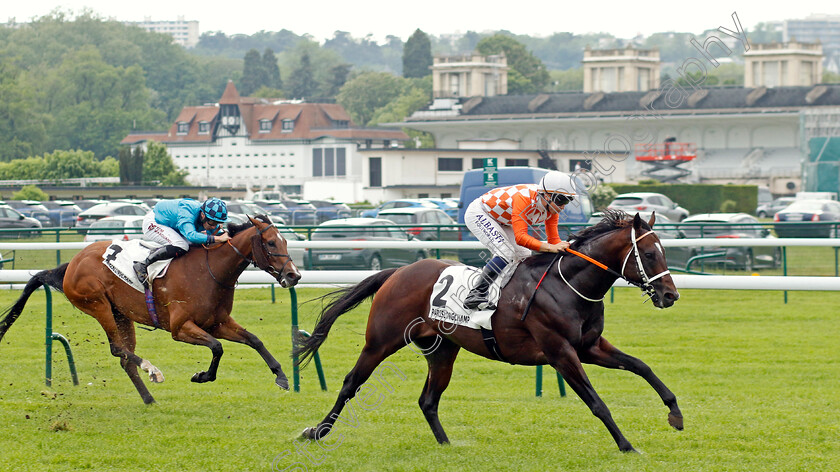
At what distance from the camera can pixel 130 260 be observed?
7.01 m

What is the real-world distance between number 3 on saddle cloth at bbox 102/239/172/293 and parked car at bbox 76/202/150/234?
20936mm

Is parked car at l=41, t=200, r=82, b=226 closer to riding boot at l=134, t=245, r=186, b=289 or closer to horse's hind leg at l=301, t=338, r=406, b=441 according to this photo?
riding boot at l=134, t=245, r=186, b=289

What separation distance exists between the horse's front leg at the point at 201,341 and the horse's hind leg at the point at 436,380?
1.38m

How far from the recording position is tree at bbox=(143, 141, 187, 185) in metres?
55.3

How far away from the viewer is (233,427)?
20.3 feet

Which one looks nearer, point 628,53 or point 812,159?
point 812,159

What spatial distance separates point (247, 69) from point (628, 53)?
60893 millimetres

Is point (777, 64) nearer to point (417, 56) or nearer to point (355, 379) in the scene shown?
point (417, 56)

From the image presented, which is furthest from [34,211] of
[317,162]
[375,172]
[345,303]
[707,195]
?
[317,162]

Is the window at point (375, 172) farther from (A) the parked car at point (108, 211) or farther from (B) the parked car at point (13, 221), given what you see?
(B) the parked car at point (13, 221)

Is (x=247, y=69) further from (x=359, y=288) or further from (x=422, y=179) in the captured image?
(x=359, y=288)

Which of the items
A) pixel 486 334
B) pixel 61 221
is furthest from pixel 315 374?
pixel 61 221

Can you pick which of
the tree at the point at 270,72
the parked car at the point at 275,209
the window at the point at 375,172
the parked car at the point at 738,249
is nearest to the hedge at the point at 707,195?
the parked car at the point at 275,209

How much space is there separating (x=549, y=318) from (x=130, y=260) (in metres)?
3.02
